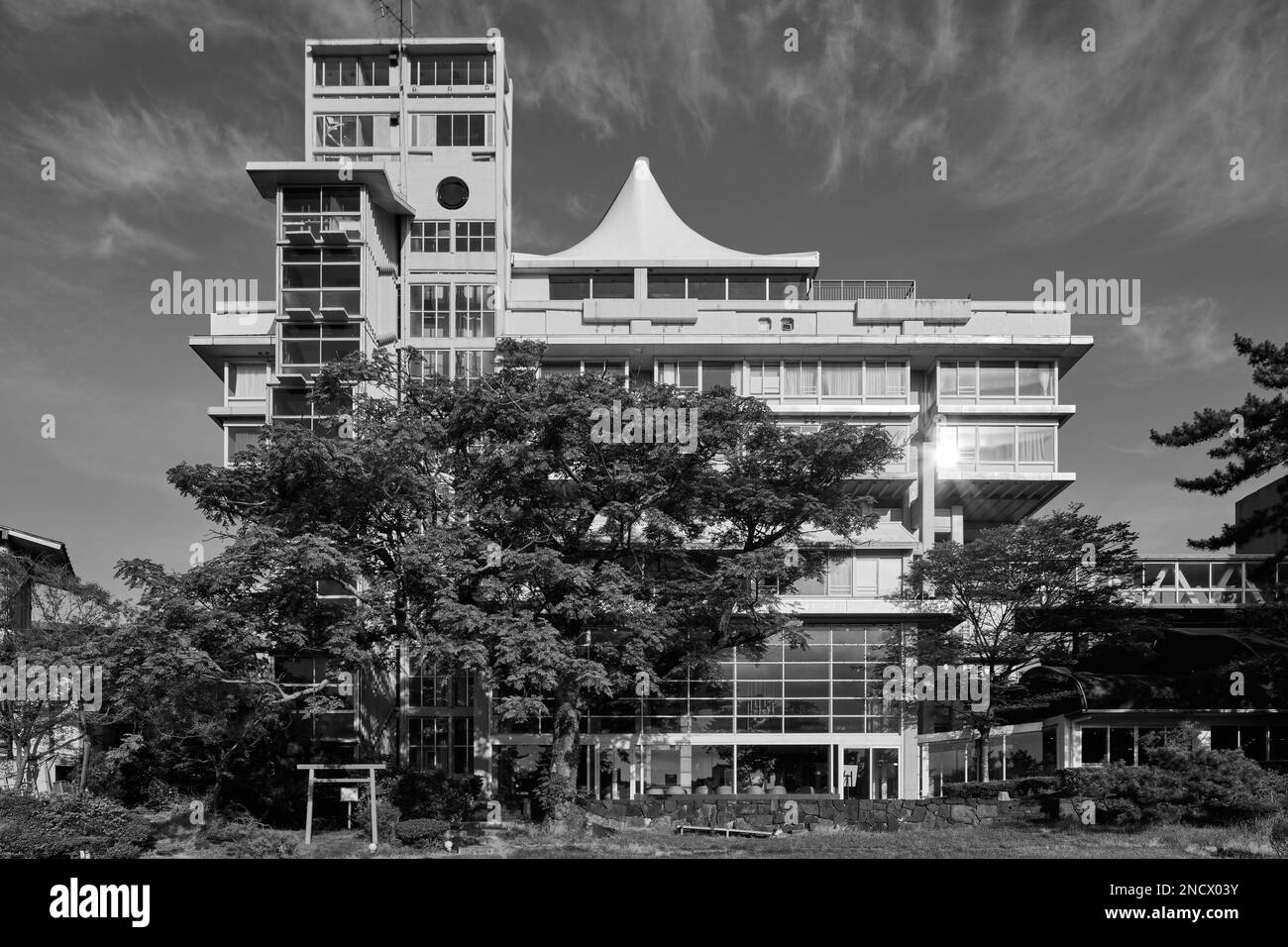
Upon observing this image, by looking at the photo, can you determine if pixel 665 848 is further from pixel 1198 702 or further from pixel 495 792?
pixel 1198 702

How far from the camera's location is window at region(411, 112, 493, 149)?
53125 mm

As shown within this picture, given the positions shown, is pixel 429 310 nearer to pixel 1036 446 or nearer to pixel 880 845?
pixel 1036 446

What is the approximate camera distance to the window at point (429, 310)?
51.9 m

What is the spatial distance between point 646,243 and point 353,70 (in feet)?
53.6

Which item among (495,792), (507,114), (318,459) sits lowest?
(495,792)

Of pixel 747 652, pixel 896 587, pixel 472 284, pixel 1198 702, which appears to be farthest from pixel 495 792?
pixel 472 284

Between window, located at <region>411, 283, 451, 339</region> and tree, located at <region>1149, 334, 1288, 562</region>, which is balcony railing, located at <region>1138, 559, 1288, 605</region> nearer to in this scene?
tree, located at <region>1149, 334, 1288, 562</region>

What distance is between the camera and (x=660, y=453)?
98.9ft

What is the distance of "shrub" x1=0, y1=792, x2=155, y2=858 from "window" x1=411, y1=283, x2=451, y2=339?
3264cm

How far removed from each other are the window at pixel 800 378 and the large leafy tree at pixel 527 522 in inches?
684

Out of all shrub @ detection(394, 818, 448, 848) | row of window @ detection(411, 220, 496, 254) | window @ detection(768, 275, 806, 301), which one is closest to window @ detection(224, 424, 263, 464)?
row of window @ detection(411, 220, 496, 254)

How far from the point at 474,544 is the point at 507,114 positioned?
3356 cm

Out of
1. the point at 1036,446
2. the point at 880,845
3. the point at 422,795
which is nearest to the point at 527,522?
the point at 422,795
